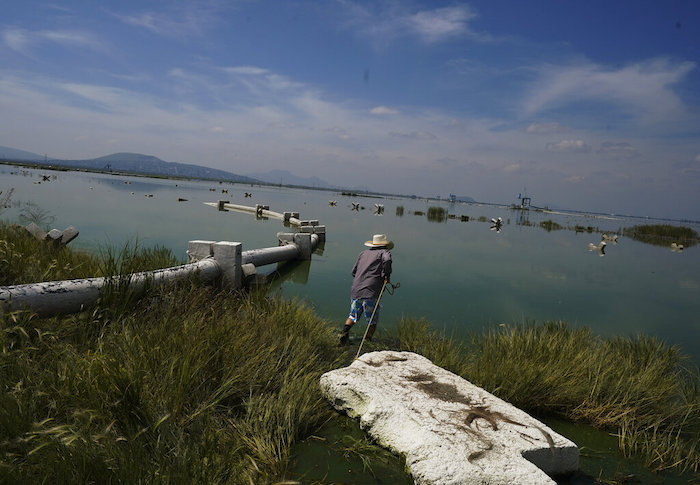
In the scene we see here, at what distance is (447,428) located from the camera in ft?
10.4

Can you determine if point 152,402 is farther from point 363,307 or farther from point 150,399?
point 363,307

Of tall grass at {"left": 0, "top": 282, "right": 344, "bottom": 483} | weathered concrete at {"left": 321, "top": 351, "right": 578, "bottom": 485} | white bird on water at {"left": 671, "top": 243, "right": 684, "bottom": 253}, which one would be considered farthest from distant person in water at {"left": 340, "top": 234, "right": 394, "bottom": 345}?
white bird on water at {"left": 671, "top": 243, "right": 684, "bottom": 253}

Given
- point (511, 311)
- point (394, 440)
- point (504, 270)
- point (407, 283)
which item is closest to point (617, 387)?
point (394, 440)

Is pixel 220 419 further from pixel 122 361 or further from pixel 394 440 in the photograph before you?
pixel 394 440

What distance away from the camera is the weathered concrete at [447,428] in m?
2.80

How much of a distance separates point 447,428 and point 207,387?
6.59 feet

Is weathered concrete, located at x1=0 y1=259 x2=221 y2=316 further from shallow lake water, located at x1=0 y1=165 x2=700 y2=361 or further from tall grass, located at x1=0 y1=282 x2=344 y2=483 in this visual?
shallow lake water, located at x1=0 y1=165 x2=700 y2=361

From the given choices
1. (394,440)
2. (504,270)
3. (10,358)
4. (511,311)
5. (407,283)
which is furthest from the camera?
(504,270)

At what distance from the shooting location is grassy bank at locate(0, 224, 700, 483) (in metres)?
2.41

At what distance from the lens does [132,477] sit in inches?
84.7

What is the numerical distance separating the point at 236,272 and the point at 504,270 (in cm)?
1053

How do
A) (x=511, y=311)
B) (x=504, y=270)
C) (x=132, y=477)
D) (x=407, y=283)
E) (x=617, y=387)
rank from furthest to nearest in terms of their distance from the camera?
(x=504, y=270)
(x=407, y=283)
(x=511, y=311)
(x=617, y=387)
(x=132, y=477)

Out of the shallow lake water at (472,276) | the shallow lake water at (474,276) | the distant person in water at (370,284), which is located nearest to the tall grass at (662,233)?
the shallow lake water at (474,276)

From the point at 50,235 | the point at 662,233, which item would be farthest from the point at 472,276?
the point at 662,233
